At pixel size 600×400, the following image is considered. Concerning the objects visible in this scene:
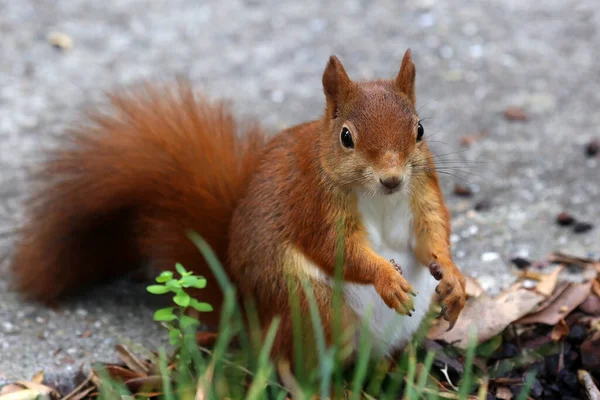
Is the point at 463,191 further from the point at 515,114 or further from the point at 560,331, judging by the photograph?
the point at 560,331

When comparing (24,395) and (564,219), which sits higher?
(564,219)

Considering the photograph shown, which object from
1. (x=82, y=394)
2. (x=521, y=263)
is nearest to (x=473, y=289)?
(x=521, y=263)

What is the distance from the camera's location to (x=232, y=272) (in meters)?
2.06

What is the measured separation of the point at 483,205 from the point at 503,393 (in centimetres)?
86

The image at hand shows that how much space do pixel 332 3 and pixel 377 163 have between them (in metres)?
2.35

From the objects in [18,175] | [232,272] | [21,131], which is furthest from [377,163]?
[21,131]

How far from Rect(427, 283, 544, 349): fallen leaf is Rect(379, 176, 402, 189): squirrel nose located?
0.58 meters

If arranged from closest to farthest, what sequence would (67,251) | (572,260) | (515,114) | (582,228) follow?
(67,251)
(572,260)
(582,228)
(515,114)

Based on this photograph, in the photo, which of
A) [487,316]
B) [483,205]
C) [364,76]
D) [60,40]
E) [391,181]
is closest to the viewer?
[391,181]

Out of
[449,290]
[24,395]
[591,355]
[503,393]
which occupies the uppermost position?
[449,290]

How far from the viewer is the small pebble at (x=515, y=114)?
3.18 metres

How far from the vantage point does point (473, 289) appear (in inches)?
89.5

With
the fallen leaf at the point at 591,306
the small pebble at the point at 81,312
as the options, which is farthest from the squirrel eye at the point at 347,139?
the small pebble at the point at 81,312

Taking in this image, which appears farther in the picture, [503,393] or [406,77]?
[503,393]
